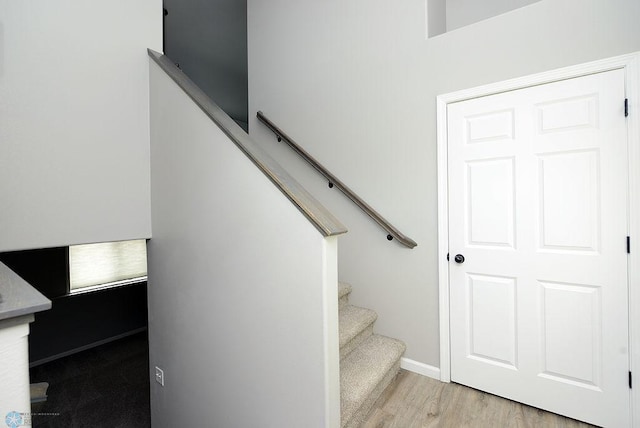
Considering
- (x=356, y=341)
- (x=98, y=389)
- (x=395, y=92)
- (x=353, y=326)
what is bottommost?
(x=98, y=389)

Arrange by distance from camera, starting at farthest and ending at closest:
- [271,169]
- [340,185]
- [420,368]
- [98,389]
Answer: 1. [98,389]
2. [340,185]
3. [420,368]
4. [271,169]

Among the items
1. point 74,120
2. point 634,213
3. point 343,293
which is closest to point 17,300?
point 74,120

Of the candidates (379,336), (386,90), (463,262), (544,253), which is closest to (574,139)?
(544,253)

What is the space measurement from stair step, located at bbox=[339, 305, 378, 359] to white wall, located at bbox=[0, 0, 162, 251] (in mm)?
1487

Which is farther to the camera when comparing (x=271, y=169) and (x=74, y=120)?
(x=74, y=120)

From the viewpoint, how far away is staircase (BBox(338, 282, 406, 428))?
1546 mm

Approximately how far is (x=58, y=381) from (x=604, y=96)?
190 inches

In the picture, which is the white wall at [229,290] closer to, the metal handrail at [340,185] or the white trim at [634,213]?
the metal handrail at [340,185]

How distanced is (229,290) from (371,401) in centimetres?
115

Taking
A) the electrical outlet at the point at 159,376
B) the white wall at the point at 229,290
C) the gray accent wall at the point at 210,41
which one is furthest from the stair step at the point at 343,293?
the gray accent wall at the point at 210,41

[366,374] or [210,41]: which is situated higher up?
[210,41]

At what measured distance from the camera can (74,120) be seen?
154 cm

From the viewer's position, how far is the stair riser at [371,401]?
1515 millimetres

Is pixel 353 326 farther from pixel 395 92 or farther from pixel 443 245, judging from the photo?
pixel 395 92
